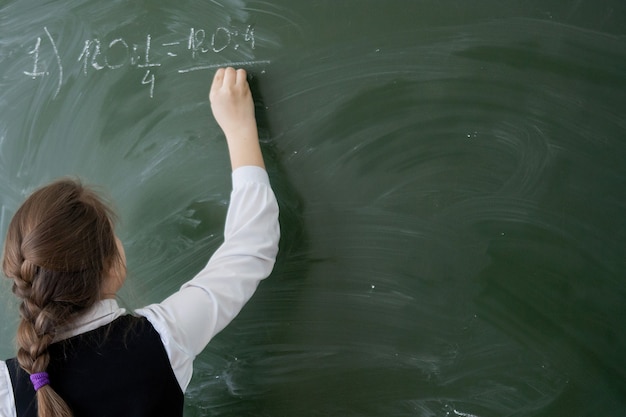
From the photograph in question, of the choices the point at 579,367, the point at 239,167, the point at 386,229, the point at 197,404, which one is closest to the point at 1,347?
the point at 197,404

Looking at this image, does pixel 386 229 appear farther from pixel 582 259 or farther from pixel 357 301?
pixel 582 259

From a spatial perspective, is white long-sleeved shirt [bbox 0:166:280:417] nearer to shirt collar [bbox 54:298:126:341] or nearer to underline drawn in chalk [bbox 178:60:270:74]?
shirt collar [bbox 54:298:126:341]

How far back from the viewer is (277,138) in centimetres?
Answer: 128

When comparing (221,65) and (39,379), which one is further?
(221,65)

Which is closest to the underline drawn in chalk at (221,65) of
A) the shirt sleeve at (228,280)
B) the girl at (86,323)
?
the shirt sleeve at (228,280)

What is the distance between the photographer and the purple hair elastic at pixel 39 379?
0.97 metres

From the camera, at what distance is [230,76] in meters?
1.27

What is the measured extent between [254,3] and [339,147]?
15.2 inches

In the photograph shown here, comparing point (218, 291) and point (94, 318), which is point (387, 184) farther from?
point (94, 318)

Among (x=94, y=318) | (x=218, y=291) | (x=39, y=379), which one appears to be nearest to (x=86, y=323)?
(x=94, y=318)

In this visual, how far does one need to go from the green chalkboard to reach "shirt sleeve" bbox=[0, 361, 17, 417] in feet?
1.30

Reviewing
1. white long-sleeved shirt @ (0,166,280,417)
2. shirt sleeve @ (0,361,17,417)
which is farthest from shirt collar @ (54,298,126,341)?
shirt sleeve @ (0,361,17,417)

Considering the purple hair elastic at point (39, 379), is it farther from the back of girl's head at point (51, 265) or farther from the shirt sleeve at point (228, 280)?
the shirt sleeve at point (228, 280)

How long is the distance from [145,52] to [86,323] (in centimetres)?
68
